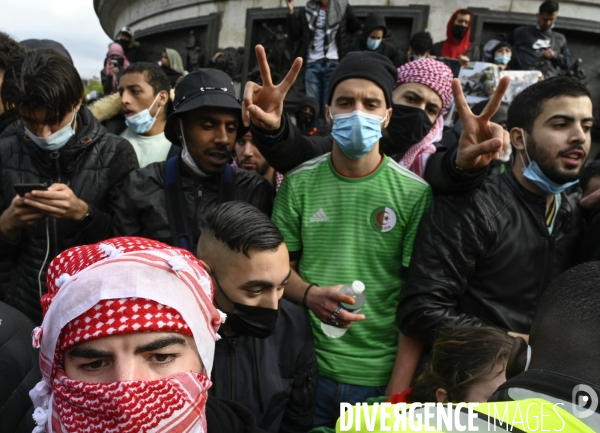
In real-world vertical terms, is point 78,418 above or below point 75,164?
below

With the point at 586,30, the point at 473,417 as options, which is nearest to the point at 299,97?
the point at 586,30

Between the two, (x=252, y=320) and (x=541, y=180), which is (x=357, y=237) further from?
(x=541, y=180)

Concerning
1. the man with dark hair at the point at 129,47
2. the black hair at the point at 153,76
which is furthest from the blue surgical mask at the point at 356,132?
the man with dark hair at the point at 129,47

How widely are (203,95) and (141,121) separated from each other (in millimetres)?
1649

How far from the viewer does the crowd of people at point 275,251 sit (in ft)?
4.99

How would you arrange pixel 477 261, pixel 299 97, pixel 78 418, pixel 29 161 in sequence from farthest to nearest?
pixel 299 97
pixel 29 161
pixel 477 261
pixel 78 418

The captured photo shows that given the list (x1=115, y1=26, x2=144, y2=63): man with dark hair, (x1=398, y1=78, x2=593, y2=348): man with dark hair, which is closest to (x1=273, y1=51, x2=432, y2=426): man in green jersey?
(x1=398, y1=78, x2=593, y2=348): man with dark hair

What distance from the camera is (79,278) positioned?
5.01 feet

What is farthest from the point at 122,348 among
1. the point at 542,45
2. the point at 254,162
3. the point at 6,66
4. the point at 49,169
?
the point at 542,45

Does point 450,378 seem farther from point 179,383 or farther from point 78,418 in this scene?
point 78,418

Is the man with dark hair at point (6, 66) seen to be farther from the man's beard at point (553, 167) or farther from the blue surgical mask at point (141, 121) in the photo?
the man's beard at point (553, 167)

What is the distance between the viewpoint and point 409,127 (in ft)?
11.0

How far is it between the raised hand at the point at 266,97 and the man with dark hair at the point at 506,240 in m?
0.89

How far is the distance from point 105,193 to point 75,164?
0.77 feet
